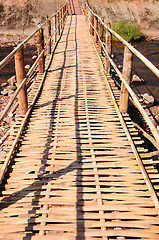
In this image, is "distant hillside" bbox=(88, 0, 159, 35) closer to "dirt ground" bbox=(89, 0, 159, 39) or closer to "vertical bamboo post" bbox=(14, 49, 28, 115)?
"dirt ground" bbox=(89, 0, 159, 39)

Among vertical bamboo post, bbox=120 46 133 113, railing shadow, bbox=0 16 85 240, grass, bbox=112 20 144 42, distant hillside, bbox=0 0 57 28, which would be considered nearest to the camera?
railing shadow, bbox=0 16 85 240

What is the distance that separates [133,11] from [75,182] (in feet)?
89.2

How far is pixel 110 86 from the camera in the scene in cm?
555

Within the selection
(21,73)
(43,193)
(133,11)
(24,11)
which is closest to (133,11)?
(133,11)

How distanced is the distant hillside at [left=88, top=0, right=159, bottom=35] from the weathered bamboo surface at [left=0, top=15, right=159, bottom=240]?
23.5m

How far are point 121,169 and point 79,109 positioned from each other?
1816mm

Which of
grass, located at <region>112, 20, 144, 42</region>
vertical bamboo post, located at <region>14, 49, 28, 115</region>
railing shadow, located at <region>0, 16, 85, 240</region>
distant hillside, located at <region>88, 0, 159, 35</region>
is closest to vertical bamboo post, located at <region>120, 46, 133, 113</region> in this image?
railing shadow, located at <region>0, 16, 85, 240</region>

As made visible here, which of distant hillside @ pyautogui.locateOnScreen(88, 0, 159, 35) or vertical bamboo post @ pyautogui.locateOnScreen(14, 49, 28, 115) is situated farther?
distant hillside @ pyautogui.locateOnScreen(88, 0, 159, 35)

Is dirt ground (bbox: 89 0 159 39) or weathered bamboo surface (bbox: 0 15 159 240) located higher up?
dirt ground (bbox: 89 0 159 39)

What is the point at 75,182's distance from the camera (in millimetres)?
2766

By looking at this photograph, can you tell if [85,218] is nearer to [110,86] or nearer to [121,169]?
[121,169]

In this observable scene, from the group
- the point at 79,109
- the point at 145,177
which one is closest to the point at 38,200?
the point at 145,177

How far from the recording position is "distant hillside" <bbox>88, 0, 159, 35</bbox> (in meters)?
25.6

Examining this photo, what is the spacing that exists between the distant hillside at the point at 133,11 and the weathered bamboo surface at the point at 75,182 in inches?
926
